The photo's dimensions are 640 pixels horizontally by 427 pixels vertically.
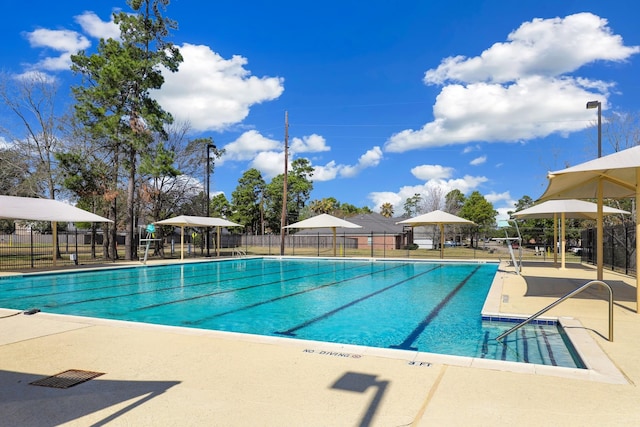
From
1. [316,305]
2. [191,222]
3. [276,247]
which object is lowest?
[276,247]

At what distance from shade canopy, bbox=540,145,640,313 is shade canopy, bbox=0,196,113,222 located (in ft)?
53.5

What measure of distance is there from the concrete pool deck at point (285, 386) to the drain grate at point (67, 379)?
0.32 feet

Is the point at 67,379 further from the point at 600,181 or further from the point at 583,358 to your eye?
the point at 600,181

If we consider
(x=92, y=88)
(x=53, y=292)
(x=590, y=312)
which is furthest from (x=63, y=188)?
(x=590, y=312)

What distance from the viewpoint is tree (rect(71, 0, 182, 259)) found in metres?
20.4

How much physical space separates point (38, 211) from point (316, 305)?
12499mm

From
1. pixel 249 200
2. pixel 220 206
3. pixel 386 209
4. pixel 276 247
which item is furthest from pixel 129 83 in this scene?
pixel 386 209

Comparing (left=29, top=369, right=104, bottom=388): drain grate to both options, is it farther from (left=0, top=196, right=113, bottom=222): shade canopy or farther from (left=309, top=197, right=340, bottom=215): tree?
(left=309, top=197, right=340, bottom=215): tree

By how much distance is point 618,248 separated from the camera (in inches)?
591

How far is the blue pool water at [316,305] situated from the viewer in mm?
6332

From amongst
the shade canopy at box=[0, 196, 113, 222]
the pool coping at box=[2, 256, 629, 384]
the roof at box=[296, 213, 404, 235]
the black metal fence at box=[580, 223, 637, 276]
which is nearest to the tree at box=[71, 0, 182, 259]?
the shade canopy at box=[0, 196, 113, 222]

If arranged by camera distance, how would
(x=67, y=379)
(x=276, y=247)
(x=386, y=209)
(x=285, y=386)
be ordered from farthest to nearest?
(x=386, y=209), (x=276, y=247), (x=67, y=379), (x=285, y=386)

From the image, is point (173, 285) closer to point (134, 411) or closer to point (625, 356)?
point (134, 411)

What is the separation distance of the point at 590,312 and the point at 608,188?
4319 millimetres
